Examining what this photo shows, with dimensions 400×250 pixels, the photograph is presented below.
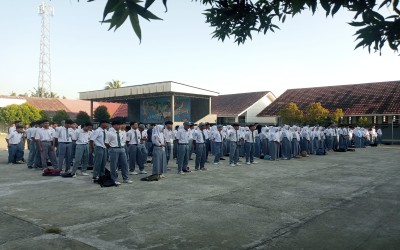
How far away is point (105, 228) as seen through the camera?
4.97 metres

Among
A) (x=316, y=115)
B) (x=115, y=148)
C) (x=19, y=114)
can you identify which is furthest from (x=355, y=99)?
(x=19, y=114)

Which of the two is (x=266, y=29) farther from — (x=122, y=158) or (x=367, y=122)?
(x=367, y=122)

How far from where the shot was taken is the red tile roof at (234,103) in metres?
34.8

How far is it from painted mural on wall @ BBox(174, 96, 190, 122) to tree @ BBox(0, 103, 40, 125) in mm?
16716

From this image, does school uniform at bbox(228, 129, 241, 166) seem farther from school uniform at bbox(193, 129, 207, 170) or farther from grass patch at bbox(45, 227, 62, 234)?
grass patch at bbox(45, 227, 62, 234)

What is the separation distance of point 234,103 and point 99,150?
2920cm

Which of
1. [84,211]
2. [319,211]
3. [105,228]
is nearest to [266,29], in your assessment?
[319,211]

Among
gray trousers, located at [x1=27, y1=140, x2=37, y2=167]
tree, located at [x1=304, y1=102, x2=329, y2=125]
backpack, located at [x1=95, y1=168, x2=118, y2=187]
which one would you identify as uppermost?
tree, located at [x1=304, y1=102, x2=329, y2=125]

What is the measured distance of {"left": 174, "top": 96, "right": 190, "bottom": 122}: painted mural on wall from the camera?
1267 inches

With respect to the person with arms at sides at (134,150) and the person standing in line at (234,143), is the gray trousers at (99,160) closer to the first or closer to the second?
the person with arms at sides at (134,150)

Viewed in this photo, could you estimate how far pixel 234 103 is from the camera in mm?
37250

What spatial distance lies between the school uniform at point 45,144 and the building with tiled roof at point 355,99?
24095mm

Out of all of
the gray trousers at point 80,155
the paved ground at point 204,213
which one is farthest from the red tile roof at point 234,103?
the paved ground at point 204,213

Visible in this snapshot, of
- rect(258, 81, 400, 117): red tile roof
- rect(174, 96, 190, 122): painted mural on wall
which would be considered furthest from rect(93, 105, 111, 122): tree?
rect(258, 81, 400, 117): red tile roof
